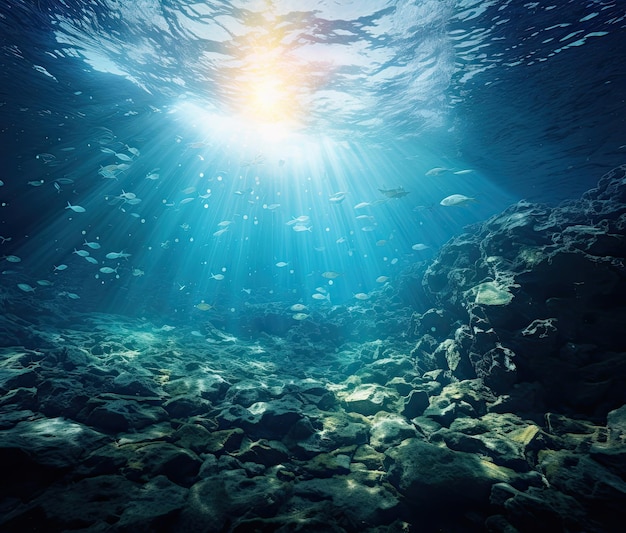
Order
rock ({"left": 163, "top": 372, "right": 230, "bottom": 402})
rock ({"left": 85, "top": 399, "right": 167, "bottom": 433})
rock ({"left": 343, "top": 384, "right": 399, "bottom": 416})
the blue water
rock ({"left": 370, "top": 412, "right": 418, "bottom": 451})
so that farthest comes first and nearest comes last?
the blue water → rock ({"left": 343, "top": 384, "right": 399, "bottom": 416}) → rock ({"left": 163, "top": 372, "right": 230, "bottom": 402}) → rock ({"left": 370, "top": 412, "right": 418, "bottom": 451}) → rock ({"left": 85, "top": 399, "right": 167, "bottom": 433})

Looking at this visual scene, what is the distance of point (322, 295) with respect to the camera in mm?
19969

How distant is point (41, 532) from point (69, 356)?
830 cm

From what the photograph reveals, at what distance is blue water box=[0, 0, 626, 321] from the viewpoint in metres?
12.1

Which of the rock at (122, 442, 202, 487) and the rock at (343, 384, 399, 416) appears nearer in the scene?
the rock at (122, 442, 202, 487)

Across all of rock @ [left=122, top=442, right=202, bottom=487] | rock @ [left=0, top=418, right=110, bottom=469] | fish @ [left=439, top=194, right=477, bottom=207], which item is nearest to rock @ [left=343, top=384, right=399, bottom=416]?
rock @ [left=122, top=442, right=202, bottom=487]

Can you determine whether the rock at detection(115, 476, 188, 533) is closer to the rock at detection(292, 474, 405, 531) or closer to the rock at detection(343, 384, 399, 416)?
the rock at detection(292, 474, 405, 531)

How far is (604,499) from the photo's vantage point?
407cm

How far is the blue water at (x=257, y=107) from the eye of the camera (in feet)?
39.8

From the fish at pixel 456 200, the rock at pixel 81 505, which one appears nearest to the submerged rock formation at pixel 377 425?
the rock at pixel 81 505

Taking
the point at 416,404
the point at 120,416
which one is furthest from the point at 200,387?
the point at 416,404

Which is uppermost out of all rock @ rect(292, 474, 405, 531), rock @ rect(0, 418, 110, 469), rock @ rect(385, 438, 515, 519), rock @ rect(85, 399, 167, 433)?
rock @ rect(85, 399, 167, 433)

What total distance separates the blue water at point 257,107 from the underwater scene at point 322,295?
0.15 m

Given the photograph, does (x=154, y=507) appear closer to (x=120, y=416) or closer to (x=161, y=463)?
(x=161, y=463)

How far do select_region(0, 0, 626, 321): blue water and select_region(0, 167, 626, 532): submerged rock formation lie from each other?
4174 mm
